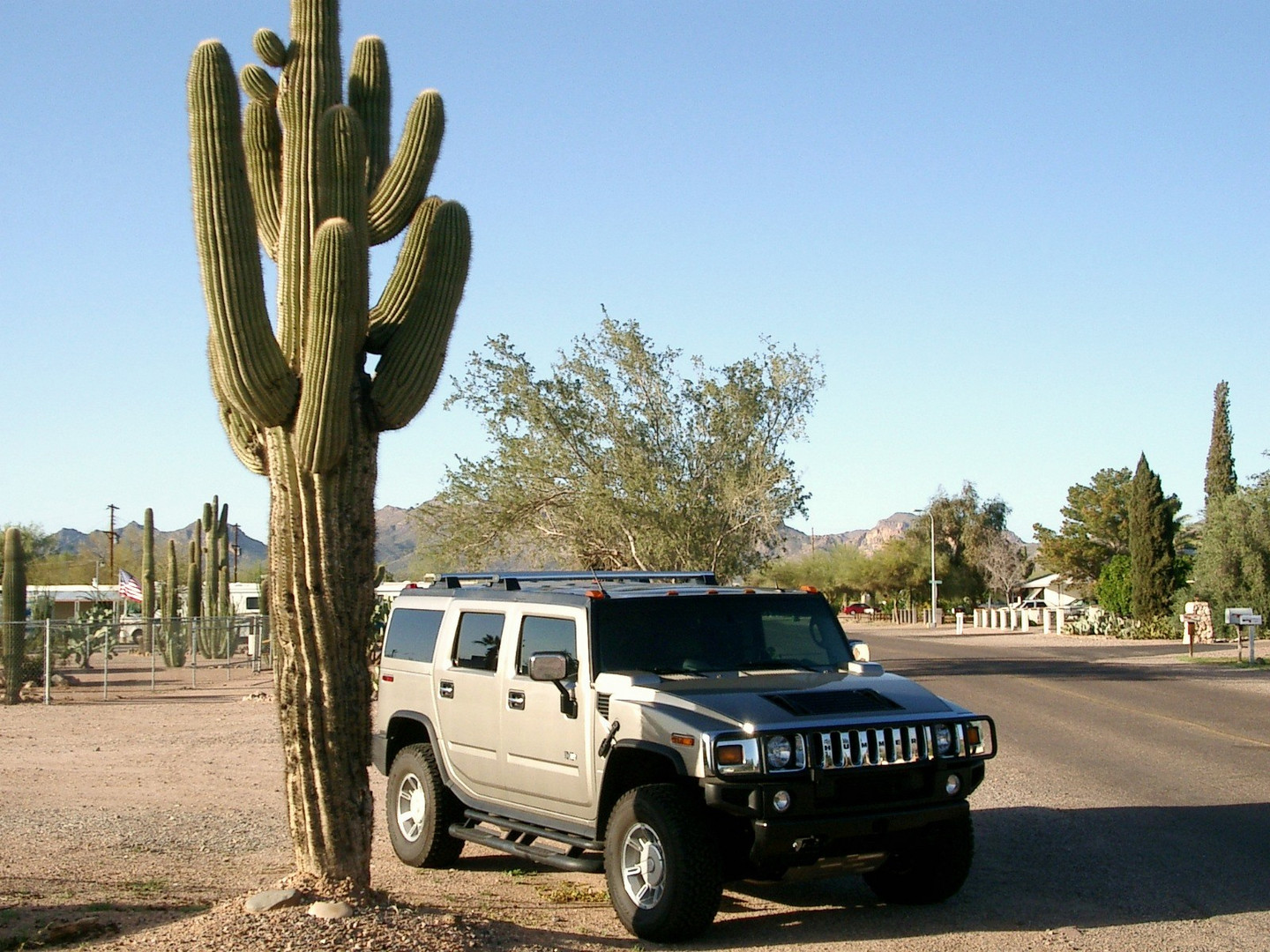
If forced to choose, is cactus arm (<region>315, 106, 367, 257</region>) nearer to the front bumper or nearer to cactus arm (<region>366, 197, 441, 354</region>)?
cactus arm (<region>366, 197, 441, 354</region>)

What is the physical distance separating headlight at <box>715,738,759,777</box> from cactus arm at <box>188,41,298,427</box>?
3.07 metres

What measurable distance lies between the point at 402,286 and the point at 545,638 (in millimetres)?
2393

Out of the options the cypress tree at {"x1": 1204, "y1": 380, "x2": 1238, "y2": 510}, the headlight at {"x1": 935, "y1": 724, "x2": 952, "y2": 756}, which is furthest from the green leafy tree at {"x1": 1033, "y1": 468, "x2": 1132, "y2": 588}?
the headlight at {"x1": 935, "y1": 724, "x2": 952, "y2": 756}

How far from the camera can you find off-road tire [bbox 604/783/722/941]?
22.1 feet

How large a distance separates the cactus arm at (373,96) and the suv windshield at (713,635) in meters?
3.37

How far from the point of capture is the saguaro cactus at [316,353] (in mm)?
7141

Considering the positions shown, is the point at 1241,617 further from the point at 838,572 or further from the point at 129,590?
the point at 838,572

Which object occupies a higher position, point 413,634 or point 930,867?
point 413,634

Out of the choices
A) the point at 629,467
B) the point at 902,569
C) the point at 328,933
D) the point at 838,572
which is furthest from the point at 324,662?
the point at 838,572

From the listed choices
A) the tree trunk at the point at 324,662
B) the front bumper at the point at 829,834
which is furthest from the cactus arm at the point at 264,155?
the front bumper at the point at 829,834

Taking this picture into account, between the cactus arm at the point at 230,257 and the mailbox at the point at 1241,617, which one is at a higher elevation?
the cactus arm at the point at 230,257

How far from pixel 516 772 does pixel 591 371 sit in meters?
21.1

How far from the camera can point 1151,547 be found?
48.2 meters

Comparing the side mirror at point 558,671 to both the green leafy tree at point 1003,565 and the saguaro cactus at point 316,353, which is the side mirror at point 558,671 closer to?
the saguaro cactus at point 316,353
